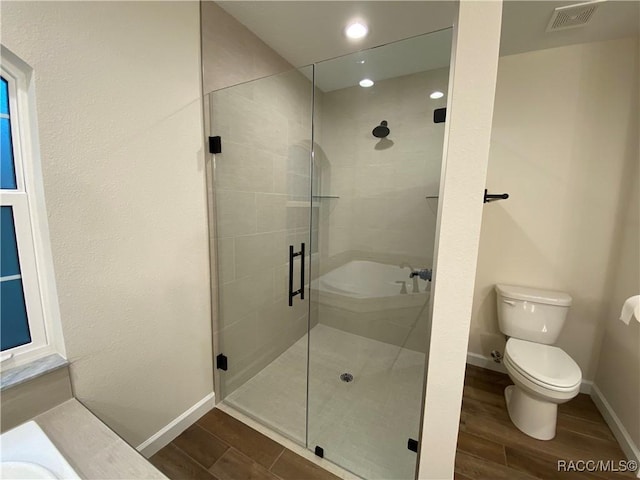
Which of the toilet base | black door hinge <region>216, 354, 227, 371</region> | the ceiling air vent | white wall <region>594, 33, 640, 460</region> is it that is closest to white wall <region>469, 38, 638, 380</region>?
white wall <region>594, 33, 640, 460</region>

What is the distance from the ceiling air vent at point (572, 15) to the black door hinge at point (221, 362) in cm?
291

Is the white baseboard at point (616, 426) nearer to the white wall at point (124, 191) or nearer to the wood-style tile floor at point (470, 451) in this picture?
the wood-style tile floor at point (470, 451)

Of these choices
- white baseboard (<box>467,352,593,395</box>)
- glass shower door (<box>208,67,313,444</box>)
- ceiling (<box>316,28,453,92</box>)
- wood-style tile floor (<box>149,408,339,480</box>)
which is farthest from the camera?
white baseboard (<box>467,352,593,395</box>)

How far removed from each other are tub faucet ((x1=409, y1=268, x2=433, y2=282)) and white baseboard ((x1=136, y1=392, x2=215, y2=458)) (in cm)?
162

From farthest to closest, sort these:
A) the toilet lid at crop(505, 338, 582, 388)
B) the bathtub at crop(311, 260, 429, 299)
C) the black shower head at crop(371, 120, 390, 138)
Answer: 1. the bathtub at crop(311, 260, 429, 299)
2. the black shower head at crop(371, 120, 390, 138)
3. the toilet lid at crop(505, 338, 582, 388)

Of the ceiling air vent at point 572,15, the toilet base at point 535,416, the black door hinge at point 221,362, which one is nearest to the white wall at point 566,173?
the ceiling air vent at point 572,15

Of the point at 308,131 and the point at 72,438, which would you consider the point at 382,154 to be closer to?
the point at 308,131

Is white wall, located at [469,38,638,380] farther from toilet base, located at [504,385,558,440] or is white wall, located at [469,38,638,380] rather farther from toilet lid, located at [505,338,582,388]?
toilet base, located at [504,385,558,440]

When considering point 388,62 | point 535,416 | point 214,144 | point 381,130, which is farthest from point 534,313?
point 214,144

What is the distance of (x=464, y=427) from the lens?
5.48 feet

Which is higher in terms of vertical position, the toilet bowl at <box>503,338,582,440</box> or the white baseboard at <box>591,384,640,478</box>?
the toilet bowl at <box>503,338,582,440</box>

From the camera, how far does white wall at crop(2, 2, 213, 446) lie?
987 millimetres

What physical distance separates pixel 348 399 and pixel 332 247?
1.21 m

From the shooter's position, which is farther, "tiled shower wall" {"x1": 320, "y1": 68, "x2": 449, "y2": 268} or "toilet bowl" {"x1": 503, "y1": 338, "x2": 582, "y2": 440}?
"tiled shower wall" {"x1": 320, "y1": 68, "x2": 449, "y2": 268}
